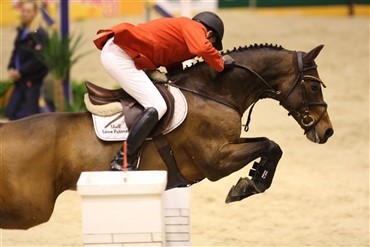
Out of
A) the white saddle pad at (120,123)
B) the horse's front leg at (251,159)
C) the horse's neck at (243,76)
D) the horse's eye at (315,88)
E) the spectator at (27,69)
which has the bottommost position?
the spectator at (27,69)

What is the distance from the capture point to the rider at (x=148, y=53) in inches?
234

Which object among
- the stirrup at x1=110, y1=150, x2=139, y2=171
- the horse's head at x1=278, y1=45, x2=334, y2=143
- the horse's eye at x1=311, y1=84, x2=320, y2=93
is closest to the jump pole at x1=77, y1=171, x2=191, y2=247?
the stirrup at x1=110, y1=150, x2=139, y2=171

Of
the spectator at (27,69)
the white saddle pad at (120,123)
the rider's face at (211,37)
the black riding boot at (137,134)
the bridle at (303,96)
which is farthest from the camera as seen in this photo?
the spectator at (27,69)

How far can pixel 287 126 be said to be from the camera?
39.9 ft

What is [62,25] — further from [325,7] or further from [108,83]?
[325,7]

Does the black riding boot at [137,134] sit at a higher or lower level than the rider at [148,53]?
lower

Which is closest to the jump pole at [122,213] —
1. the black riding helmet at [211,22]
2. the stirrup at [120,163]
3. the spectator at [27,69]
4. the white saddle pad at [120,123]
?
the stirrup at [120,163]

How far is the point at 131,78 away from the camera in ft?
20.0

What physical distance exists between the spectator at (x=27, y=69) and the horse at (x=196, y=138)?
5667mm

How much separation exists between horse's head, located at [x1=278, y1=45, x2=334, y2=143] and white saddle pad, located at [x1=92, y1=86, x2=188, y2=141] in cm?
75

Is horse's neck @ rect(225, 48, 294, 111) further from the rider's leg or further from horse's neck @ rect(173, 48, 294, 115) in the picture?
the rider's leg

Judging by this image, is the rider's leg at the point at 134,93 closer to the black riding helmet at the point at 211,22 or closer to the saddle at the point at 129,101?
the saddle at the point at 129,101

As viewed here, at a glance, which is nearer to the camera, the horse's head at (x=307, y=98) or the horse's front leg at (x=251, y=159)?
the horse's front leg at (x=251, y=159)

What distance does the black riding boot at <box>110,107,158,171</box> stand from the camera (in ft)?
19.5
